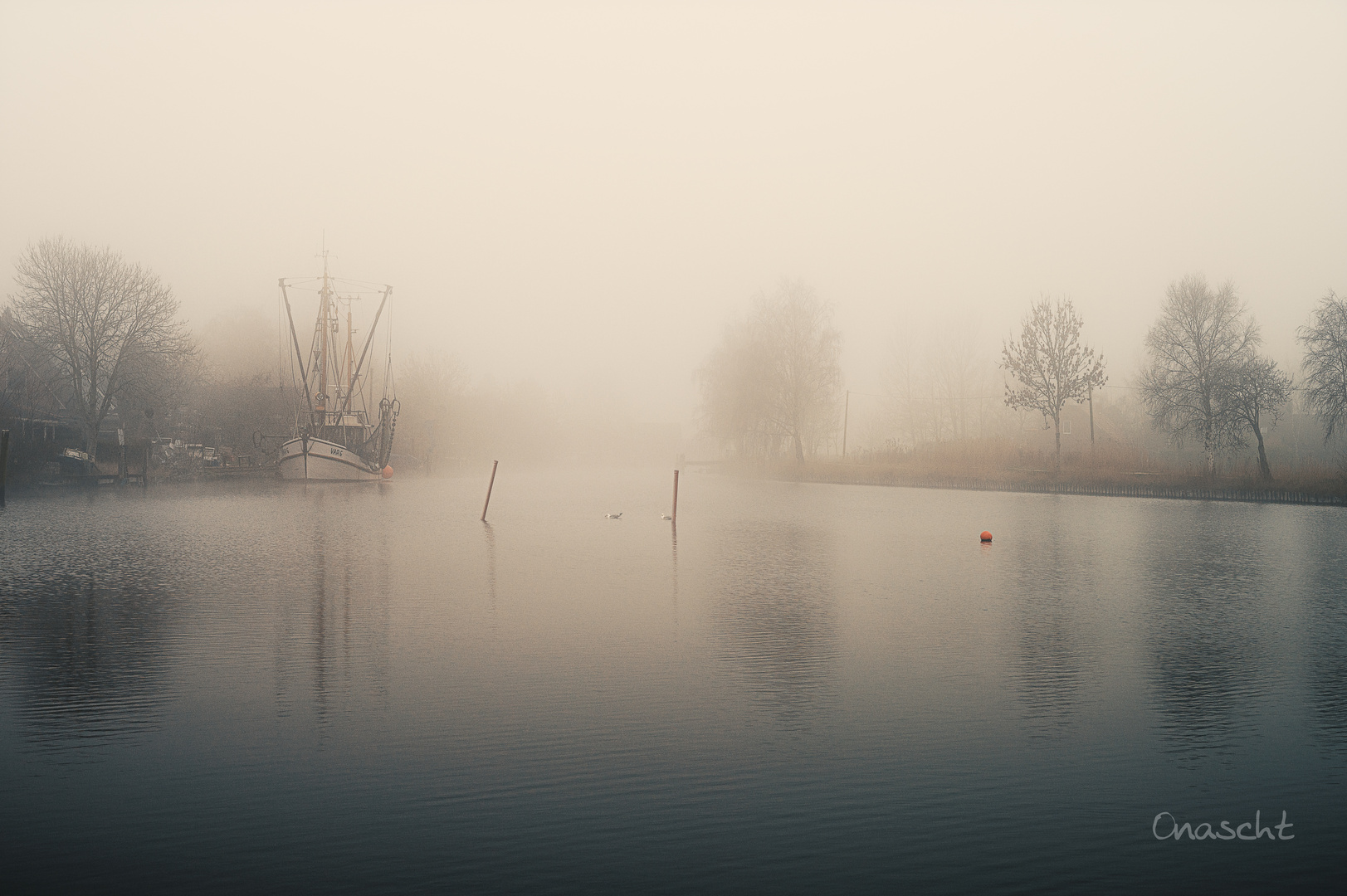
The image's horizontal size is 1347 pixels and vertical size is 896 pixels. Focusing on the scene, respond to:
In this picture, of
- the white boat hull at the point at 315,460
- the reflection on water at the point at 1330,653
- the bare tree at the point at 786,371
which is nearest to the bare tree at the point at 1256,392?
the bare tree at the point at 786,371

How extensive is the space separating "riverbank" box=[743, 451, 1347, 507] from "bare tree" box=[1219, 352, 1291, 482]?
5.89 metres

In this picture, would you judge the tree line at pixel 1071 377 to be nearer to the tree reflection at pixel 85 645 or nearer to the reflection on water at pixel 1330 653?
the reflection on water at pixel 1330 653

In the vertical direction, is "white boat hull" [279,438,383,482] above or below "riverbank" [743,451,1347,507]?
above

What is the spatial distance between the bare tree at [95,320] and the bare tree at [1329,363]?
5464cm

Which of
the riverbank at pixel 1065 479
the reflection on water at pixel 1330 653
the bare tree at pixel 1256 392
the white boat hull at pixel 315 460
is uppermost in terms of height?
the bare tree at pixel 1256 392

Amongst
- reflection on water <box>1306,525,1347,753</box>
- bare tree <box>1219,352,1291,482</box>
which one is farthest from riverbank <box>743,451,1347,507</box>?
reflection on water <box>1306,525,1347,753</box>

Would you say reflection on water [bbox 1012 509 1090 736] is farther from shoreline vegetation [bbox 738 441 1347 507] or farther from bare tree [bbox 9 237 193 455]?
bare tree [bbox 9 237 193 455]

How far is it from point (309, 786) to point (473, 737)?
1.22 meters

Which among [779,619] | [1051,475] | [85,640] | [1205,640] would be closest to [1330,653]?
[1205,640]

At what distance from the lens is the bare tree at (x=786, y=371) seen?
223 feet

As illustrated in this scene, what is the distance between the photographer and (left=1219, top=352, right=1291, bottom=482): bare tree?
154 feet

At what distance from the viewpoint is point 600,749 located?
623 cm

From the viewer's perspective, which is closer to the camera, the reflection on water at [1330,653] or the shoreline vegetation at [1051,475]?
the reflection on water at [1330,653]

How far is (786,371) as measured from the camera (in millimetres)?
68500
